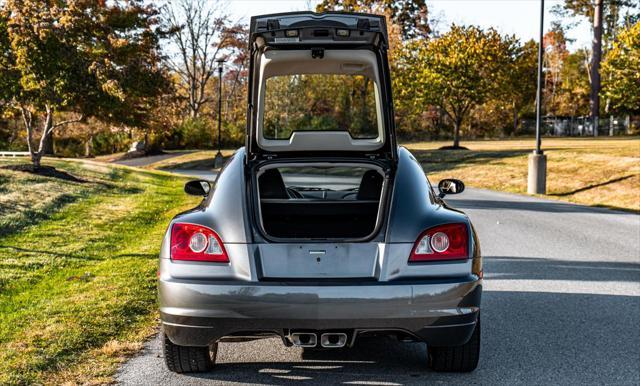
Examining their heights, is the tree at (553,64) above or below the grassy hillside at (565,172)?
above

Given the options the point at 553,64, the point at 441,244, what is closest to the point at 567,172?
the point at 441,244

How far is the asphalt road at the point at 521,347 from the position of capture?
438cm

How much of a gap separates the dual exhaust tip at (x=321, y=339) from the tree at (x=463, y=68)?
37471 millimetres

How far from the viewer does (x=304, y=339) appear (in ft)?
12.9

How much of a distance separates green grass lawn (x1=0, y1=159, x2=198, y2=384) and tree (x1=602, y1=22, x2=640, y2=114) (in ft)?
99.5

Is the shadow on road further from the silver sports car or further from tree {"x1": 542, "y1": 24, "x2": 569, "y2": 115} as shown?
tree {"x1": 542, "y1": 24, "x2": 569, "y2": 115}

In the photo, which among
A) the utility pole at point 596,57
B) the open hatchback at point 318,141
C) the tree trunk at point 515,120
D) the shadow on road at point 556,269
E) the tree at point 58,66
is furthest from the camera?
the tree trunk at point 515,120

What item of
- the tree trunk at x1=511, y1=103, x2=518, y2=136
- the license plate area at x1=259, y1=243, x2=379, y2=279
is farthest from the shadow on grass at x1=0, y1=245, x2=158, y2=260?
the tree trunk at x1=511, y1=103, x2=518, y2=136

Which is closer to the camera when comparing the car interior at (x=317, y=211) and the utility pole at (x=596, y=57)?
the car interior at (x=317, y=211)

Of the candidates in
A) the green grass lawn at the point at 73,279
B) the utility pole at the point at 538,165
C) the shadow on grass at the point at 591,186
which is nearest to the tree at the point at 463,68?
the shadow on grass at the point at 591,186

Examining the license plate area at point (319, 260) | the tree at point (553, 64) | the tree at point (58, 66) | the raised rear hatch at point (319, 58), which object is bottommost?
the license plate area at point (319, 260)

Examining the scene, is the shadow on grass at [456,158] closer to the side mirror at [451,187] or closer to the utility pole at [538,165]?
the utility pole at [538,165]

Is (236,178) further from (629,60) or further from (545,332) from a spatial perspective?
(629,60)

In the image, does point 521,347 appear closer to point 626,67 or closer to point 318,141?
point 318,141
